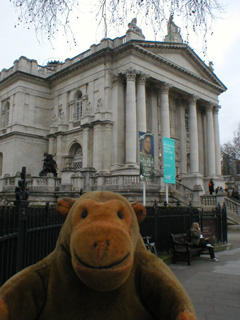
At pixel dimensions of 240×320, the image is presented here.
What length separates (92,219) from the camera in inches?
78.5

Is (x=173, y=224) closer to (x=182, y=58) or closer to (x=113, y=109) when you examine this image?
(x=113, y=109)

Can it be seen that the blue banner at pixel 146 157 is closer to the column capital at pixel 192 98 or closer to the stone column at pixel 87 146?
the stone column at pixel 87 146

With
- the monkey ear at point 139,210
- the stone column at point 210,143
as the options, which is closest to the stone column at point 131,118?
the stone column at point 210,143

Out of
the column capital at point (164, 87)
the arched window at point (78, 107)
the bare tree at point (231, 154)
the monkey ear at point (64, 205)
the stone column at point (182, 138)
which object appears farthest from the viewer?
the bare tree at point (231, 154)

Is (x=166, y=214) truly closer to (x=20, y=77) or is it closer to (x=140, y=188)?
(x=140, y=188)

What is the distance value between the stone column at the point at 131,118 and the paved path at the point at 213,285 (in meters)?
16.7

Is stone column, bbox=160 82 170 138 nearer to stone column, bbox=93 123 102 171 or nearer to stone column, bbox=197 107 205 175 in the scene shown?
stone column, bbox=93 123 102 171

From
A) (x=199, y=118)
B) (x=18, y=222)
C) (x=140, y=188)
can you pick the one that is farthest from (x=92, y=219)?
(x=199, y=118)

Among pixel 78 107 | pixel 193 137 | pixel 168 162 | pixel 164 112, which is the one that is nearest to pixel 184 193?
pixel 168 162

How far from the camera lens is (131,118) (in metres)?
26.7

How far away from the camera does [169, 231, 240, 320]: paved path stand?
495 centimetres

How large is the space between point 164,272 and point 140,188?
18.6 meters

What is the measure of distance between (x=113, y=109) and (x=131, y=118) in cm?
238

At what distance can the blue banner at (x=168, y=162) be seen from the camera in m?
16.6
